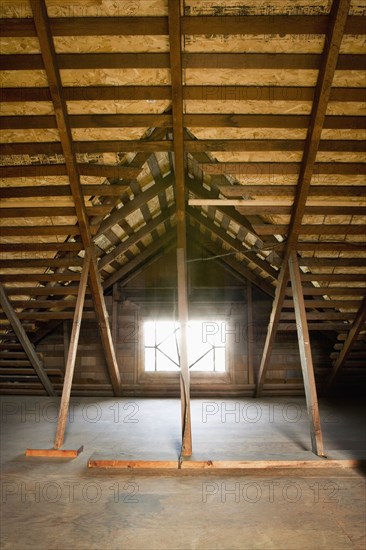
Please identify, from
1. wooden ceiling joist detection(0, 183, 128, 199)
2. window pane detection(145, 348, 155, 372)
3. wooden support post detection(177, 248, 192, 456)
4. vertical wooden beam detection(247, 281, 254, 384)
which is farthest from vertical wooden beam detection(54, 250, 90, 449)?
vertical wooden beam detection(247, 281, 254, 384)

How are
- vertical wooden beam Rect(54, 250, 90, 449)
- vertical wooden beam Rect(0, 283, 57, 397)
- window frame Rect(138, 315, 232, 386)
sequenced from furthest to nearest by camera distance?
1. window frame Rect(138, 315, 232, 386)
2. vertical wooden beam Rect(0, 283, 57, 397)
3. vertical wooden beam Rect(54, 250, 90, 449)

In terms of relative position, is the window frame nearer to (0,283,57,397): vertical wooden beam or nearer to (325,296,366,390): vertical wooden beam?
(0,283,57,397): vertical wooden beam

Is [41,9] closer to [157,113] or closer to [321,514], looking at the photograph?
[157,113]

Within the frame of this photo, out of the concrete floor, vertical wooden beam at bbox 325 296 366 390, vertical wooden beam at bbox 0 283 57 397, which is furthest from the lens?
vertical wooden beam at bbox 0 283 57 397

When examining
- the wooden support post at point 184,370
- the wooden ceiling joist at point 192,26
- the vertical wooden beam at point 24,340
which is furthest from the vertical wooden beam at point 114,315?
the wooden ceiling joist at point 192,26

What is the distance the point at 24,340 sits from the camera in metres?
5.67

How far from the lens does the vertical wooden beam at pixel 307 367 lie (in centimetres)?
362

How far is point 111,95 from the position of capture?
3113mm

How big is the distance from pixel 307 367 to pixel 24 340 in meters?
4.18

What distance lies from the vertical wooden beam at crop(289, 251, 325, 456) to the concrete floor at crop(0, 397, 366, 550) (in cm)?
18

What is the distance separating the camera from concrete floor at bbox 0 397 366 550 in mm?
2188

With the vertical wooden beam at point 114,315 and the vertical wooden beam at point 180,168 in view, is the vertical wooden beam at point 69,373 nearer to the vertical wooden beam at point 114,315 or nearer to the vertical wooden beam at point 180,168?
the vertical wooden beam at point 180,168

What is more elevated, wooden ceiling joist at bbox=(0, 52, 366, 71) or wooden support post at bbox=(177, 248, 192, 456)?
wooden ceiling joist at bbox=(0, 52, 366, 71)

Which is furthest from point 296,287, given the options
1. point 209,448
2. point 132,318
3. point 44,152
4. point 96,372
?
point 96,372
